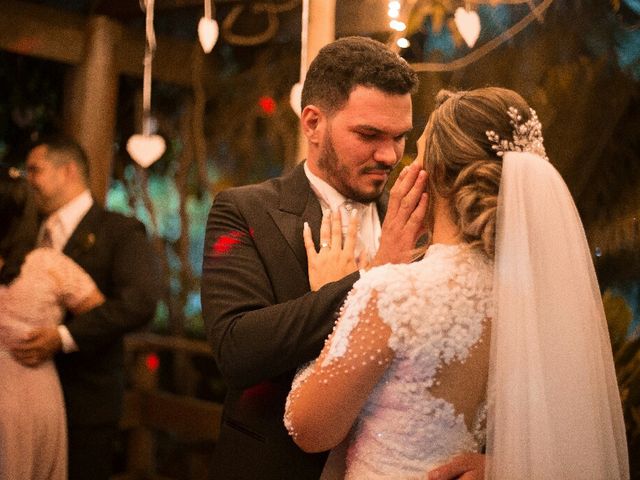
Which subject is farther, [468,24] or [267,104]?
[267,104]

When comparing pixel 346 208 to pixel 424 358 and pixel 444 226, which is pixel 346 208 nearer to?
pixel 444 226

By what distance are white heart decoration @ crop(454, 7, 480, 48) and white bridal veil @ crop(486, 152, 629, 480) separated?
1125mm

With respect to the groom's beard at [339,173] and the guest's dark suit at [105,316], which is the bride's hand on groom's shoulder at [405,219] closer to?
the groom's beard at [339,173]

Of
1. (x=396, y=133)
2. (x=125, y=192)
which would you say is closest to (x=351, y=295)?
(x=396, y=133)

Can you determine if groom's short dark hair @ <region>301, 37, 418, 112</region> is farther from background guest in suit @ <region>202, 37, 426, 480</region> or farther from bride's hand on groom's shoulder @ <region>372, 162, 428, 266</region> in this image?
bride's hand on groom's shoulder @ <region>372, 162, 428, 266</region>

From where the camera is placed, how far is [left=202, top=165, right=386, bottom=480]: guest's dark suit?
5.44 ft

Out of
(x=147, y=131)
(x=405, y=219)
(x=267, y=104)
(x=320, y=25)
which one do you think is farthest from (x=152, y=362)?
(x=405, y=219)

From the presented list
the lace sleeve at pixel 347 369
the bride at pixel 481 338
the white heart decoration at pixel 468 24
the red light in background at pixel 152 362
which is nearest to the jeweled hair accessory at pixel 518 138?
the bride at pixel 481 338

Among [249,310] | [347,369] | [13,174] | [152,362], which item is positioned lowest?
[152,362]

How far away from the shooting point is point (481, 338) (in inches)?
60.1

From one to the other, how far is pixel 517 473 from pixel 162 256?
3.21m

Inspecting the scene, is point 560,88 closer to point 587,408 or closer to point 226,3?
point 587,408

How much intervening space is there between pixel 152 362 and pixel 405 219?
321cm

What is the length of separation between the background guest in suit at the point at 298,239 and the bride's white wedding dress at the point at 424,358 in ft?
0.36
